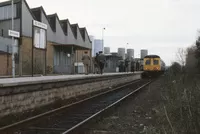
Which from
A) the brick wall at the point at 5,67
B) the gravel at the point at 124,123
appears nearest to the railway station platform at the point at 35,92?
the gravel at the point at 124,123

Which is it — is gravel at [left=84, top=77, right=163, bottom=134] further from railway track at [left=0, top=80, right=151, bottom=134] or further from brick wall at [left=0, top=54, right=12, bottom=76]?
brick wall at [left=0, top=54, right=12, bottom=76]

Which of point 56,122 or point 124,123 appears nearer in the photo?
point 56,122

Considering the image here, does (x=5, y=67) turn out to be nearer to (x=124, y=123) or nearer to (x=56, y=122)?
(x=56, y=122)

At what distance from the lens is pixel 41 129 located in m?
8.39

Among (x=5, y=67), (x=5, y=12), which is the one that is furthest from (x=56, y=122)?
(x=5, y=12)

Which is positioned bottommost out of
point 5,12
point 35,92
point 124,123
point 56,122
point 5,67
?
point 124,123

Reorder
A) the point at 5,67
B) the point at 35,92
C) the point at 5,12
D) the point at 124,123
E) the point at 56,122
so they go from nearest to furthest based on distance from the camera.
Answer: the point at 56,122, the point at 124,123, the point at 35,92, the point at 5,67, the point at 5,12

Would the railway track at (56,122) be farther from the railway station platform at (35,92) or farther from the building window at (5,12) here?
the building window at (5,12)

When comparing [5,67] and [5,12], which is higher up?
[5,12]

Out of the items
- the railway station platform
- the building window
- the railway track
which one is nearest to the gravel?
the railway track

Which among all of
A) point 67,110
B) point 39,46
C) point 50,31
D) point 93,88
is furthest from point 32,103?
point 50,31

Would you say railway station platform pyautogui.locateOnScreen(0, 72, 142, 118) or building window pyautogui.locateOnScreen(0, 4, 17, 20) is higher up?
building window pyautogui.locateOnScreen(0, 4, 17, 20)

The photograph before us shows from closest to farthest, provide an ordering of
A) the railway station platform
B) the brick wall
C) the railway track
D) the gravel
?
the railway track
the gravel
the railway station platform
the brick wall

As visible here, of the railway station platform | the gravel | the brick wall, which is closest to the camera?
the gravel
